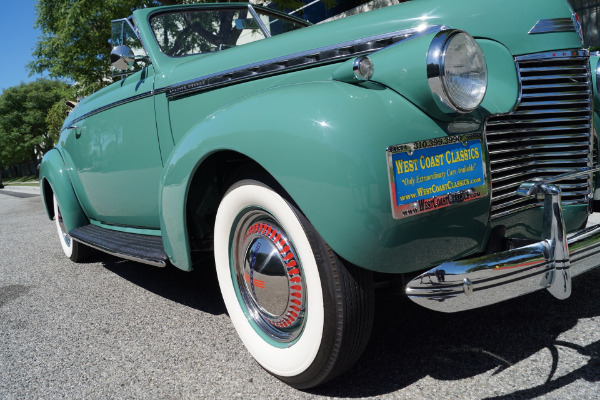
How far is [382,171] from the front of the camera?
1.55 m

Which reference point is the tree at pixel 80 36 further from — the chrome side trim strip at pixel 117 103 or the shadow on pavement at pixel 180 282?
the shadow on pavement at pixel 180 282

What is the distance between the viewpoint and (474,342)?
217cm

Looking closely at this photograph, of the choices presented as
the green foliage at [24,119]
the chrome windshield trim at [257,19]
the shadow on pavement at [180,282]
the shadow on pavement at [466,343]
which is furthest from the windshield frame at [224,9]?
the green foliage at [24,119]

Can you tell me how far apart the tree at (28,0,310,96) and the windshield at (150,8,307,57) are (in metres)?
6.66

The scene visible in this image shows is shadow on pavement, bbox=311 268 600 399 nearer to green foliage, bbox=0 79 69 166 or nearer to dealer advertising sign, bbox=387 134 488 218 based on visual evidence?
dealer advertising sign, bbox=387 134 488 218

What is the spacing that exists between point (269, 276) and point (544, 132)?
119cm

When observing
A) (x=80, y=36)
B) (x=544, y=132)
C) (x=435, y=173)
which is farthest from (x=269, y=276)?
(x=80, y=36)

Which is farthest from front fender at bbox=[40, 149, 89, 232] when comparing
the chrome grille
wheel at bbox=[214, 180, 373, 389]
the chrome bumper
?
the chrome grille

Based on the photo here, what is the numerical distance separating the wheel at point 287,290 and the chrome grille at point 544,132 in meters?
0.63

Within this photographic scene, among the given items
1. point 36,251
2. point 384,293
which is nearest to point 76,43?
point 36,251

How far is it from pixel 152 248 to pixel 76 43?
9498 millimetres

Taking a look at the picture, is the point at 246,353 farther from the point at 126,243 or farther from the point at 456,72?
the point at 456,72

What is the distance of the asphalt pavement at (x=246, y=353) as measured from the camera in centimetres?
188

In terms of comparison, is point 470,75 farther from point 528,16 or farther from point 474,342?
point 474,342
